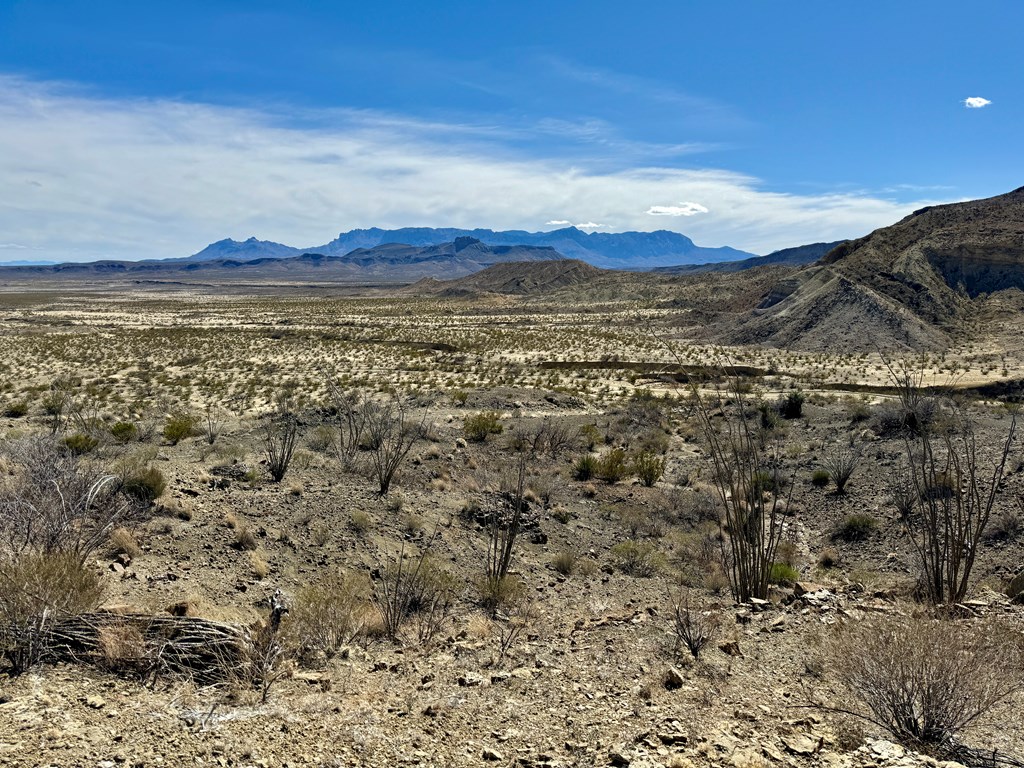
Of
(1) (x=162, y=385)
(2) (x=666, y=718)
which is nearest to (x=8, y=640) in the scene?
(2) (x=666, y=718)

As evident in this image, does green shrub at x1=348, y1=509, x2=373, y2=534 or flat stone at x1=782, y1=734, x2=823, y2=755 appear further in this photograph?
green shrub at x1=348, y1=509, x2=373, y2=534

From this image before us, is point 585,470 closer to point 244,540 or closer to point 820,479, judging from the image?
point 820,479

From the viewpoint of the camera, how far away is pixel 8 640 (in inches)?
193

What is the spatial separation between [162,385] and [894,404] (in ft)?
95.7

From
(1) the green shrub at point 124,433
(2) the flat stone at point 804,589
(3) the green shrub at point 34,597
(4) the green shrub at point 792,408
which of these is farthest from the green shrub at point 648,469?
(1) the green shrub at point 124,433

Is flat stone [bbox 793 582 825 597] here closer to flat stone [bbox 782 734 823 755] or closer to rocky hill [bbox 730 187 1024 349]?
flat stone [bbox 782 734 823 755]

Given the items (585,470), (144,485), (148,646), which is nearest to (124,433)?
(144,485)

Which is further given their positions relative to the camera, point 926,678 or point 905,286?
point 905,286

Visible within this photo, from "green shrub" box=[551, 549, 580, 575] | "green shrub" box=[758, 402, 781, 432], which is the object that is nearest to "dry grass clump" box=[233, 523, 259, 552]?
"green shrub" box=[551, 549, 580, 575]

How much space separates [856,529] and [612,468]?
5.18 meters

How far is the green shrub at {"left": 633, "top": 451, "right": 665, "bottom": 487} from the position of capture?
14870mm

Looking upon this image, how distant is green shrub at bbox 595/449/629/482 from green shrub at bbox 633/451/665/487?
0.97ft

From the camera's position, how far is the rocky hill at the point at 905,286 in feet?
136

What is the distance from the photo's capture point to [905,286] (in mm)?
45281
